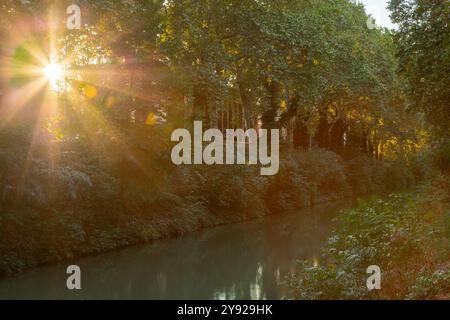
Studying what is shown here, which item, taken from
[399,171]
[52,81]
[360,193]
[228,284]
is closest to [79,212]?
[52,81]

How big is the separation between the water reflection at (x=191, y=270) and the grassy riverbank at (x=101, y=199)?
2.30 feet

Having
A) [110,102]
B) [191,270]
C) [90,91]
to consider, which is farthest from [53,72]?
[191,270]

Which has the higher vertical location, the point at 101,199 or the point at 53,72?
the point at 53,72

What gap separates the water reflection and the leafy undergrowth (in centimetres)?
139

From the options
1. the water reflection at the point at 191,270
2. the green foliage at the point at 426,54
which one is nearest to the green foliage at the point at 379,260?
the water reflection at the point at 191,270

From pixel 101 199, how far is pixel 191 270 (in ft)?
15.0

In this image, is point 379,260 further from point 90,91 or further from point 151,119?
point 90,91

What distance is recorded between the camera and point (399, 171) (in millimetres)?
48438

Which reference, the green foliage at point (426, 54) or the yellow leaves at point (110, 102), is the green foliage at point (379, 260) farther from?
the yellow leaves at point (110, 102)

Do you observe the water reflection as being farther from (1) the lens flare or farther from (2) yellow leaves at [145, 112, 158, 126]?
(1) the lens flare

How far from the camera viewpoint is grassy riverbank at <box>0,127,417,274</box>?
1584 centimetres

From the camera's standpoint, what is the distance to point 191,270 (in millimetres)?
17266

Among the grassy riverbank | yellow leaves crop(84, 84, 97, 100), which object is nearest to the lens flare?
yellow leaves crop(84, 84, 97, 100)

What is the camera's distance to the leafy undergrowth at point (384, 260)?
10.9 metres
